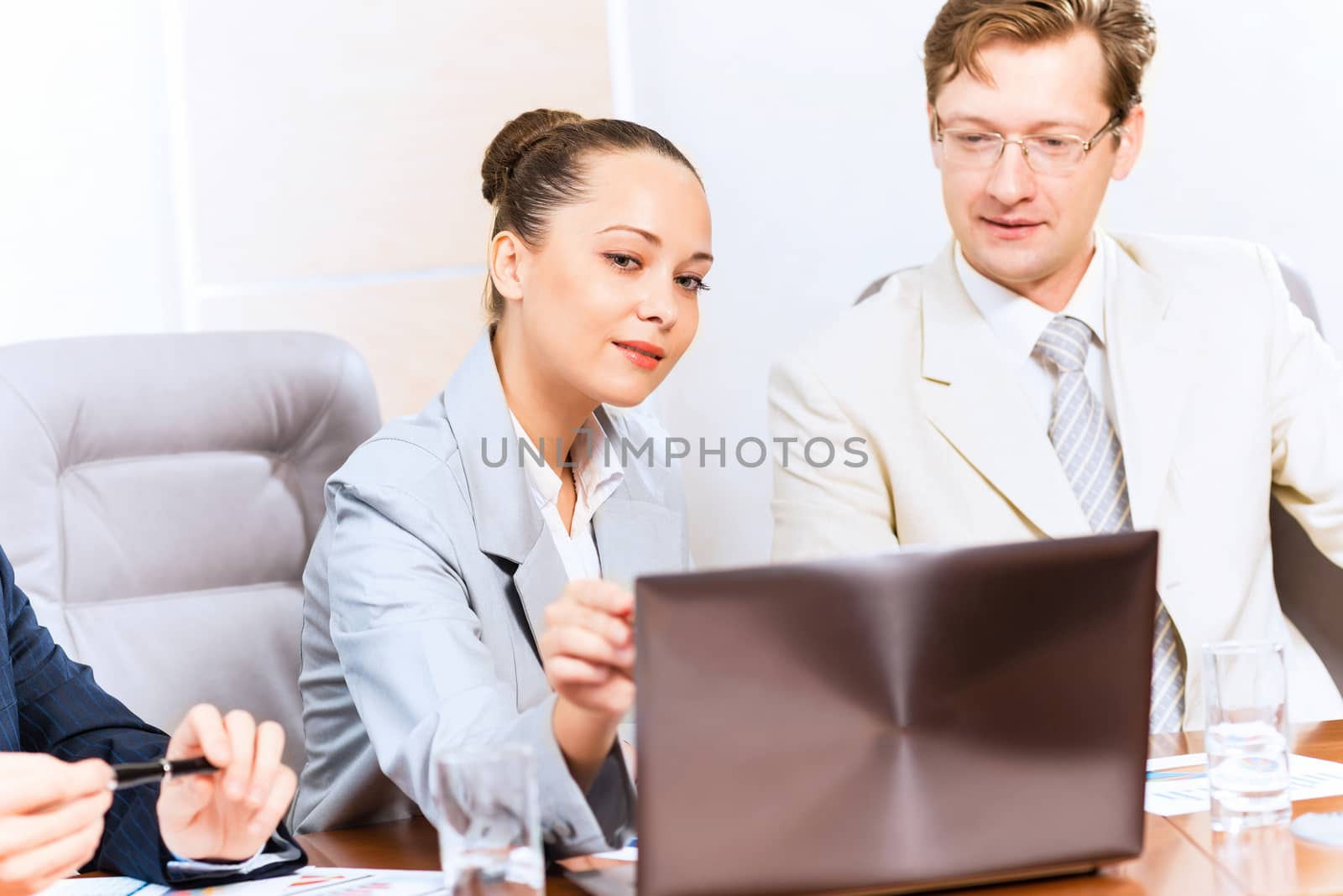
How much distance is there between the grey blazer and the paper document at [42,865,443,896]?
0.31 feet

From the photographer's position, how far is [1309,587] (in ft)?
6.19

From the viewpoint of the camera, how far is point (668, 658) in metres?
0.78

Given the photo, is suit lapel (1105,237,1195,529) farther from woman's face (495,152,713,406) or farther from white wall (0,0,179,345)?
white wall (0,0,179,345)

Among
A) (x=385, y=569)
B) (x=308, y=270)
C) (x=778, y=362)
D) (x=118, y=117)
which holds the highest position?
(x=118, y=117)

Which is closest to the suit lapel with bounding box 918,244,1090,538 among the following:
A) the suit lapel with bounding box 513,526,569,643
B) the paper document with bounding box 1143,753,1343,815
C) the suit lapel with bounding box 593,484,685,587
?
the suit lapel with bounding box 593,484,685,587

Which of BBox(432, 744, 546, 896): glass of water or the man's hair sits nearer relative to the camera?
BBox(432, 744, 546, 896): glass of water

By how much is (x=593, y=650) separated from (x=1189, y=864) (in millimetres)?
421

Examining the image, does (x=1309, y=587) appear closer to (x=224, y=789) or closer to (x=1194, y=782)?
(x=1194, y=782)

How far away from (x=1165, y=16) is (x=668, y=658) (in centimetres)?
192

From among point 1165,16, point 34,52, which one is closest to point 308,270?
point 34,52

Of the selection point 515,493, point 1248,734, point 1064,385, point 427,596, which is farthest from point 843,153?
point 1248,734

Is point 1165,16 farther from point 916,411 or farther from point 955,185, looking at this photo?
point 916,411

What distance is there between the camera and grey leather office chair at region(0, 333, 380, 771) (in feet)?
5.51

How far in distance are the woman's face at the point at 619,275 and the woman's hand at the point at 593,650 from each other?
600 millimetres
